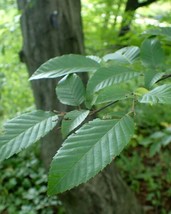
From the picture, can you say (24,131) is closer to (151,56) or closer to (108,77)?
(108,77)

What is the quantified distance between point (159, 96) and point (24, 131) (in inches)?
10.8

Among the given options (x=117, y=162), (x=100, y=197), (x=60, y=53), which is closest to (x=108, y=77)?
(x=60, y=53)

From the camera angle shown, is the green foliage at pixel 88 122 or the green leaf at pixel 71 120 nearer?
the green foliage at pixel 88 122

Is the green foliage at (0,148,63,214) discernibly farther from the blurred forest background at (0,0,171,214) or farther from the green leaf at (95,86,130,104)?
the green leaf at (95,86,130,104)

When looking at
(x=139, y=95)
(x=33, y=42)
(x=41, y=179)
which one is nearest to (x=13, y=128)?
(x=139, y=95)

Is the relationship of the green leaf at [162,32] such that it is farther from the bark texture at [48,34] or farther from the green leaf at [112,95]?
the bark texture at [48,34]

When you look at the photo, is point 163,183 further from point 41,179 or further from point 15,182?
point 15,182

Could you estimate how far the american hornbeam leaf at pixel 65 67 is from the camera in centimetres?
73

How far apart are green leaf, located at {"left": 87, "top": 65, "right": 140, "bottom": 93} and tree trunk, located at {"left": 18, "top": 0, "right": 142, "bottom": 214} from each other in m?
1.25

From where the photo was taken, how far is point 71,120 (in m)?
0.66

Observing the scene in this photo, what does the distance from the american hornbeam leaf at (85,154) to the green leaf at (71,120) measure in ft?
A: 0.35

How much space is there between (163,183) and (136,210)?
524 mm

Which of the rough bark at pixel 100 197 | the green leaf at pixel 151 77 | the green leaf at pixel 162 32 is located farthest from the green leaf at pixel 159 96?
the rough bark at pixel 100 197

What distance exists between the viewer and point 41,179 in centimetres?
273
